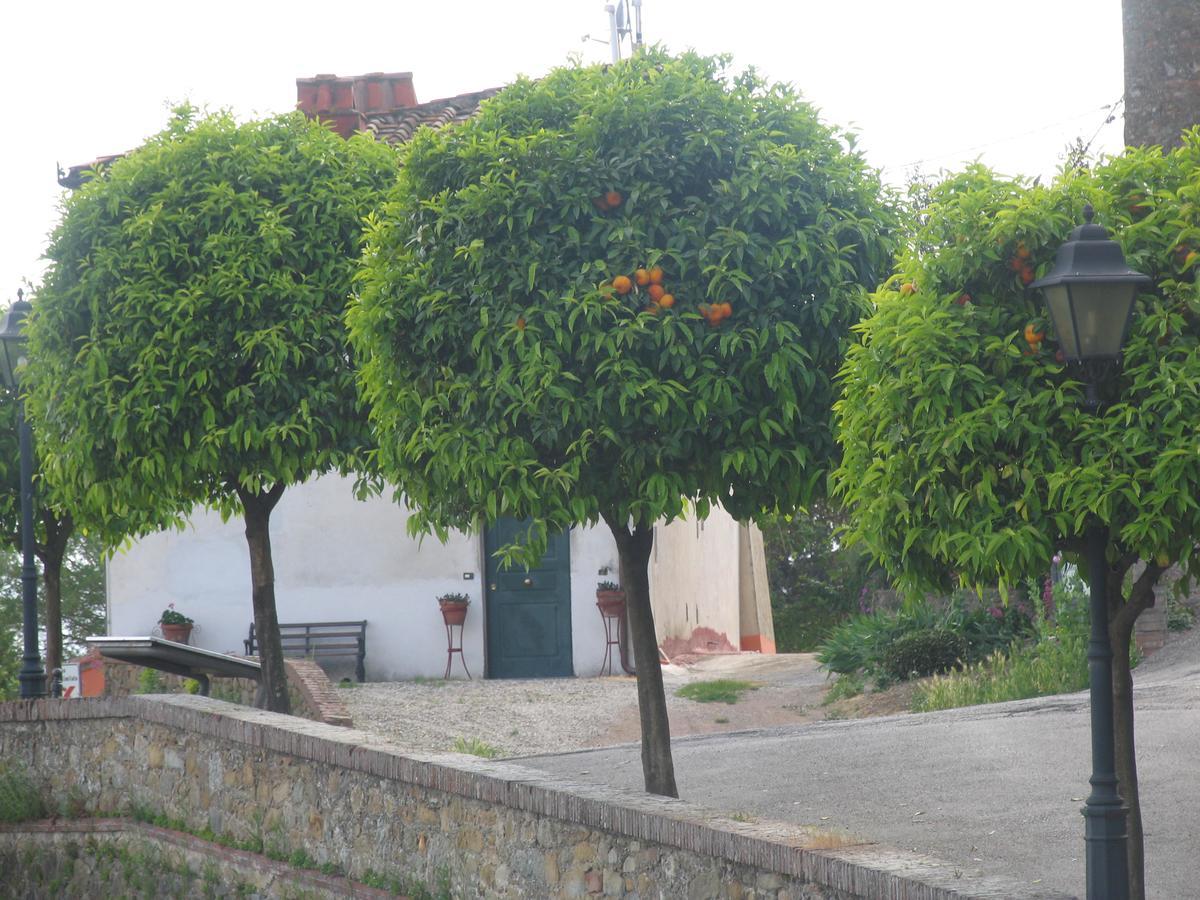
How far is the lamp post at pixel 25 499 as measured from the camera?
38.8ft

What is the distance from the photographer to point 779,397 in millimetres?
8125

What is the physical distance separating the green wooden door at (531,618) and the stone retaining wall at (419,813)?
7842mm

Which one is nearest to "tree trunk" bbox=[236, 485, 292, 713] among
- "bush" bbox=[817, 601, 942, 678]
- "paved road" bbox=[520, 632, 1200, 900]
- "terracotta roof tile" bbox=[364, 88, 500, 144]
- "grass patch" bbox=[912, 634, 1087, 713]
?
"paved road" bbox=[520, 632, 1200, 900]

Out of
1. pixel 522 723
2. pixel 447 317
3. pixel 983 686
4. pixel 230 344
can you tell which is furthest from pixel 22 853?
pixel 983 686

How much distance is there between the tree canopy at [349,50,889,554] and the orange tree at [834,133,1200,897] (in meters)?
1.70

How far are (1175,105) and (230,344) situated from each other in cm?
749

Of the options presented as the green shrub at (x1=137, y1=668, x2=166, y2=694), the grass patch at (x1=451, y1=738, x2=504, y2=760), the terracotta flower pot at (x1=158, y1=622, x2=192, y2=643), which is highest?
the terracotta flower pot at (x1=158, y1=622, x2=192, y2=643)

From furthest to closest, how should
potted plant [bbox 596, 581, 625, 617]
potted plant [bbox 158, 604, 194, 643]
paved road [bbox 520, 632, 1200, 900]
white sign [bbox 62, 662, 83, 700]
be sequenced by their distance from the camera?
potted plant [bbox 158, 604, 194, 643]
potted plant [bbox 596, 581, 625, 617]
white sign [bbox 62, 662, 83, 700]
paved road [bbox 520, 632, 1200, 900]

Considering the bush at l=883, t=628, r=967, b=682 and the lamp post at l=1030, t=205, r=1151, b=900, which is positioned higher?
the lamp post at l=1030, t=205, r=1151, b=900

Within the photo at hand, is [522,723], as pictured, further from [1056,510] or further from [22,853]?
[1056,510]

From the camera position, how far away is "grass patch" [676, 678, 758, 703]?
54.4 ft

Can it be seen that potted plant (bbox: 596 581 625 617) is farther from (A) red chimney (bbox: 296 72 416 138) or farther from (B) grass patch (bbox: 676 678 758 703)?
(A) red chimney (bbox: 296 72 416 138)

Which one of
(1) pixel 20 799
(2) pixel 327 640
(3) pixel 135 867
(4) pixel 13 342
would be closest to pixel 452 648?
(2) pixel 327 640

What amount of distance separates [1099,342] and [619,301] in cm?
307
